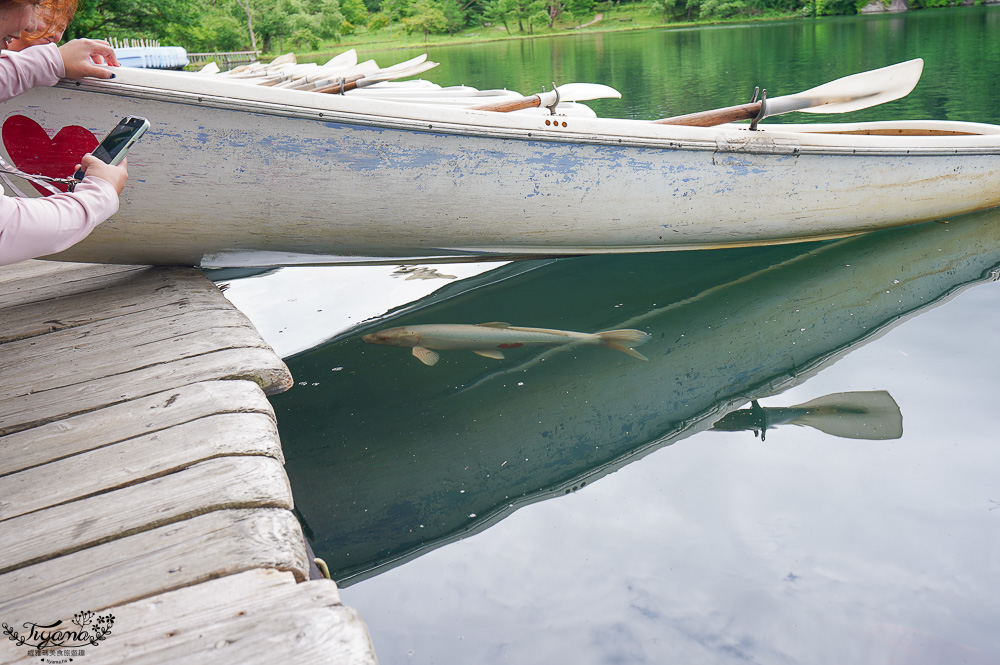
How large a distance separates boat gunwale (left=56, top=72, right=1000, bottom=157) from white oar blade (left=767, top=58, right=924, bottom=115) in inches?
8.0

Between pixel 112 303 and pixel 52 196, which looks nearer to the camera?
pixel 52 196

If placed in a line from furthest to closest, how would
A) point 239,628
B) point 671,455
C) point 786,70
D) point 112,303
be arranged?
point 786,70 < point 112,303 < point 671,455 < point 239,628

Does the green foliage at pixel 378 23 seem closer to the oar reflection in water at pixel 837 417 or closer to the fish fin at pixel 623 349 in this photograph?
the fish fin at pixel 623 349

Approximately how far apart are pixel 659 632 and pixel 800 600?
0.37 m

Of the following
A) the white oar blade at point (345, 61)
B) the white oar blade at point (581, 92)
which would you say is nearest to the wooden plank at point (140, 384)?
the white oar blade at point (581, 92)

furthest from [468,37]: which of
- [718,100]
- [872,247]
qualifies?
[872,247]

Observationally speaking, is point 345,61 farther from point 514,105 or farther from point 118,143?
point 118,143

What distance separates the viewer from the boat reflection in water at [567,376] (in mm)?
Result: 2207

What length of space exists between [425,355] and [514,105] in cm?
132

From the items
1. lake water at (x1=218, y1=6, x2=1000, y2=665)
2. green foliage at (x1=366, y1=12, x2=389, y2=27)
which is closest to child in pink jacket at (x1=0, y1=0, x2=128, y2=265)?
lake water at (x1=218, y1=6, x2=1000, y2=665)

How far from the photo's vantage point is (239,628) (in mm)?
1064

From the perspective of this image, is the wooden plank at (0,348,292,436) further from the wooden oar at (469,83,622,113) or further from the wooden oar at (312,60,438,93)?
the wooden oar at (312,60,438,93)

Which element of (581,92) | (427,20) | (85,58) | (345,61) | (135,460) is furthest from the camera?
(427,20)

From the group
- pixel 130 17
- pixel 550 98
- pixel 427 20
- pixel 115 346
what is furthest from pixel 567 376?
pixel 427 20
